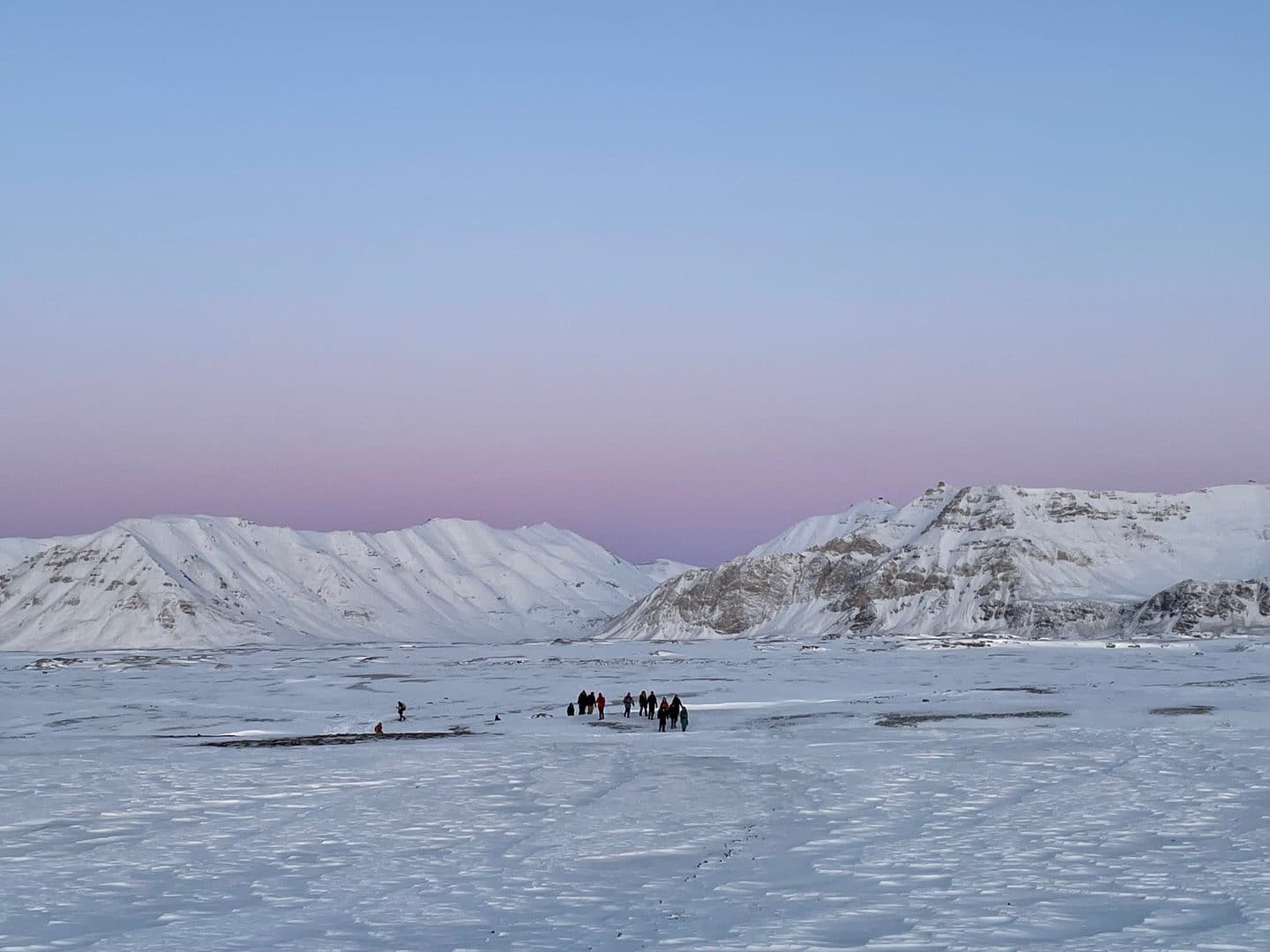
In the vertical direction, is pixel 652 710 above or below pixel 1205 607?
above

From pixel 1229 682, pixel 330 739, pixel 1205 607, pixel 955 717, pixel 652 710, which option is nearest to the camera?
pixel 330 739

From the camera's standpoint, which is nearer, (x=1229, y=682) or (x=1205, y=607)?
(x=1229, y=682)

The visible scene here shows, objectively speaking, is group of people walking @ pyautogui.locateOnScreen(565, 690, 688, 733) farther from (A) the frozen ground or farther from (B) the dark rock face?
(B) the dark rock face

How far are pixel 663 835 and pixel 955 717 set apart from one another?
24.6 meters

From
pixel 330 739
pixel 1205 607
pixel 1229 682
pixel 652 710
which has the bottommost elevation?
pixel 1229 682

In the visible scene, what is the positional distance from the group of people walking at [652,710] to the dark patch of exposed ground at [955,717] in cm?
672

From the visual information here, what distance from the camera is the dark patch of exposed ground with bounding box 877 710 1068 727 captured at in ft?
131

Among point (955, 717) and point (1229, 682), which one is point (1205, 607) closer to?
point (1229, 682)

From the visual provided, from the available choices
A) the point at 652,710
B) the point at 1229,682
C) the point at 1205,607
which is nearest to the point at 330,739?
the point at 652,710

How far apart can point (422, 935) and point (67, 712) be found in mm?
50147

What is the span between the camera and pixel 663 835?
19.7 metres

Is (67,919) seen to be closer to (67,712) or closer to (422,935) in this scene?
(422,935)

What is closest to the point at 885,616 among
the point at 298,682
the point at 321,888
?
the point at 298,682

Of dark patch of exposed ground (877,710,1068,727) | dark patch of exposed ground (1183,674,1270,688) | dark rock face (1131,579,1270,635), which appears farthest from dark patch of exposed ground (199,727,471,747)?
dark rock face (1131,579,1270,635)
